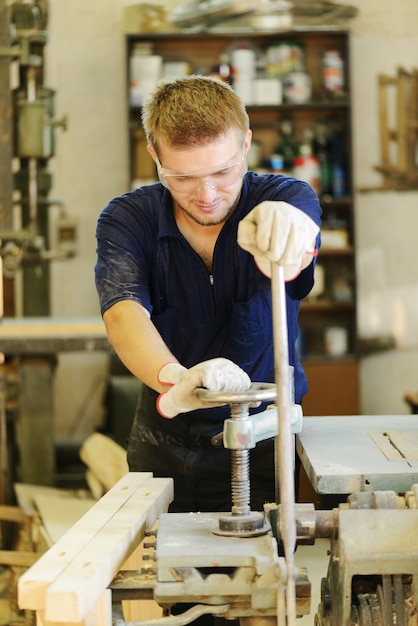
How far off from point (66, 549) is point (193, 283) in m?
0.76

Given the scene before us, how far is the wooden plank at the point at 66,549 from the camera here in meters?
1.22

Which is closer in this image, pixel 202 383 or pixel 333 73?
pixel 202 383

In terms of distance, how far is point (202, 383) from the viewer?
137cm

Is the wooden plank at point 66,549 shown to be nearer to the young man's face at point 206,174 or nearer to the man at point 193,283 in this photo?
the man at point 193,283

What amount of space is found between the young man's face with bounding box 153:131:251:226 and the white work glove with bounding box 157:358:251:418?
419 millimetres

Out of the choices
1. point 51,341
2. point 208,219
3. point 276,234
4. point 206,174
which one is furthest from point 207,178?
point 51,341

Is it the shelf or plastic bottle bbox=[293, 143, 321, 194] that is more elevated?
plastic bottle bbox=[293, 143, 321, 194]

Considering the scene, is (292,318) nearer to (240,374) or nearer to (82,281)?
(240,374)

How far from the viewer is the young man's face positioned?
1718mm


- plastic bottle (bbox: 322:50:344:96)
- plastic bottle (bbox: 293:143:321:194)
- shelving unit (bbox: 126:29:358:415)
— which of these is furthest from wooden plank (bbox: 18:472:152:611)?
plastic bottle (bbox: 322:50:344:96)

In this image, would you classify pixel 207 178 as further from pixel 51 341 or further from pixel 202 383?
pixel 51 341

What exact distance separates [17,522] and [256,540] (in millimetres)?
2409

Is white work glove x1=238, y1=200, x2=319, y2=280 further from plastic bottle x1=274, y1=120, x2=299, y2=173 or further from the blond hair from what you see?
plastic bottle x1=274, y1=120, x2=299, y2=173

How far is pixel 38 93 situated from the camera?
3836 millimetres
